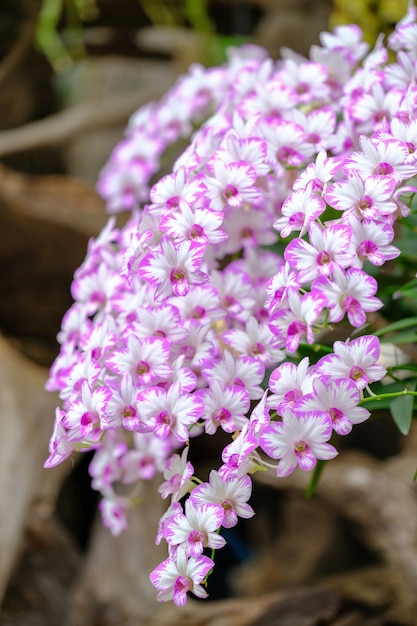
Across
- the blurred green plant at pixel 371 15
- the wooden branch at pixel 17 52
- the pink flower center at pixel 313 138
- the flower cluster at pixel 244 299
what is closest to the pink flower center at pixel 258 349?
the flower cluster at pixel 244 299

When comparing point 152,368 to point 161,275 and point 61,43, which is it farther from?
point 61,43

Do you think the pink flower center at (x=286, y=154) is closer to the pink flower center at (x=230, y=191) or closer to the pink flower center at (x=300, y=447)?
the pink flower center at (x=230, y=191)

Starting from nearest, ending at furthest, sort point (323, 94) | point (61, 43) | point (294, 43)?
point (323, 94) < point (61, 43) < point (294, 43)

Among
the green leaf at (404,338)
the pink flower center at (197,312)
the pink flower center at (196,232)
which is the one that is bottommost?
the green leaf at (404,338)

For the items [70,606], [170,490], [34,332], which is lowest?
[70,606]

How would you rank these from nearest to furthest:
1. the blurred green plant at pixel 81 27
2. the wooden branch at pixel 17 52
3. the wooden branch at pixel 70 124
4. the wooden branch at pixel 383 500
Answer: the wooden branch at pixel 383 500, the wooden branch at pixel 17 52, the wooden branch at pixel 70 124, the blurred green plant at pixel 81 27

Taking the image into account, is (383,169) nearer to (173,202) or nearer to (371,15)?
(173,202)

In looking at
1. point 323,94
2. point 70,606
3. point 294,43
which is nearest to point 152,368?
point 323,94
